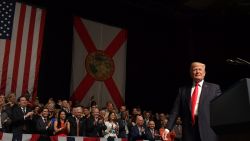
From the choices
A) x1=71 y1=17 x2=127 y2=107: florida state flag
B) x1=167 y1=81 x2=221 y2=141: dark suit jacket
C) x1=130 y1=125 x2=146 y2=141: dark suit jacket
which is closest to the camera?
x1=167 y1=81 x2=221 y2=141: dark suit jacket

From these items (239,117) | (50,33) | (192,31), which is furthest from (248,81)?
(192,31)

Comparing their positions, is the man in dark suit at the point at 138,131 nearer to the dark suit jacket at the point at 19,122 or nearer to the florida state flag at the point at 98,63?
the dark suit jacket at the point at 19,122

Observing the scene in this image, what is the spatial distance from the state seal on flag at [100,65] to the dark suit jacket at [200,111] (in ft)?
24.2

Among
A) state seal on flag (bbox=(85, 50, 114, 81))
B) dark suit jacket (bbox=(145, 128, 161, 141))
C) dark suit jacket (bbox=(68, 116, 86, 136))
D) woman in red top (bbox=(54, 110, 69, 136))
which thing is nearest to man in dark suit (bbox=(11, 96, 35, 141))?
woman in red top (bbox=(54, 110, 69, 136))

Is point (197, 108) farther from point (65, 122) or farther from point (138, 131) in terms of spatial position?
point (138, 131)

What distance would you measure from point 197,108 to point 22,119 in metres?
4.28

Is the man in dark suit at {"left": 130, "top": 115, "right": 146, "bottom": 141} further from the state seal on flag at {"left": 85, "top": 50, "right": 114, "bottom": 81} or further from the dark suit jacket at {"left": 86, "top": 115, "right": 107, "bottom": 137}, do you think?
the state seal on flag at {"left": 85, "top": 50, "right": 114, "bottom": 81}

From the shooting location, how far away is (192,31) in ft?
40.3

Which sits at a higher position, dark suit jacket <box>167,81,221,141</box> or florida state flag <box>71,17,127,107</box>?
florida state flag <box>71,17,127,107</box>

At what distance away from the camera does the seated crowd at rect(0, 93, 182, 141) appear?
6535 mm

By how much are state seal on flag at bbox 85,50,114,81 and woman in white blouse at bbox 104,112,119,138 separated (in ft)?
9.61

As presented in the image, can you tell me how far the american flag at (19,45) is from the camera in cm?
870

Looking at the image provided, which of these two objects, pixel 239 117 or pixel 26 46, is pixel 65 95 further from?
pixel 239 117

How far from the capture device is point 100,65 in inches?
429
